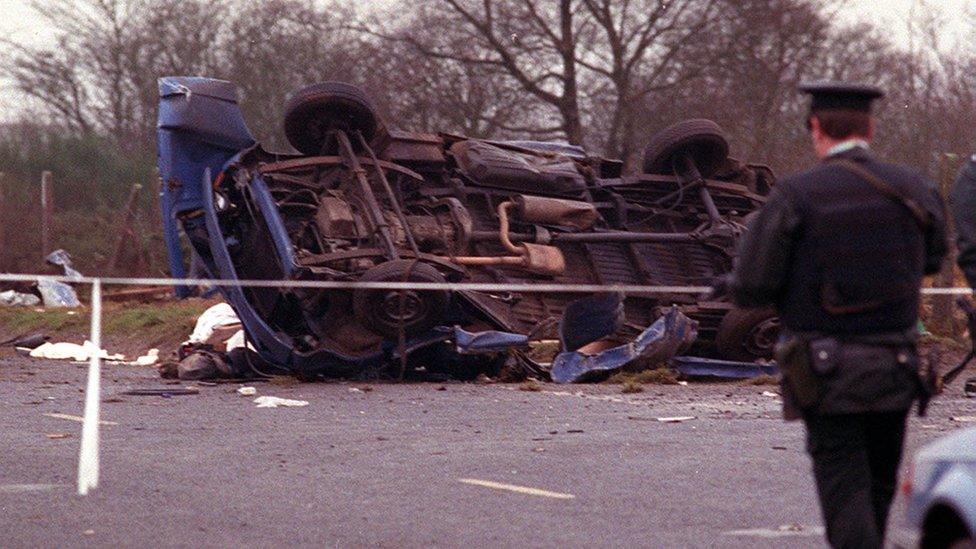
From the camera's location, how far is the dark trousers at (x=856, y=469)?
4.87 m

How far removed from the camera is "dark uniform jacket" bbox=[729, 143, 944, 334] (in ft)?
16.4

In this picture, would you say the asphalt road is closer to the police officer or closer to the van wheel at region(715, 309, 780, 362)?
the police officer

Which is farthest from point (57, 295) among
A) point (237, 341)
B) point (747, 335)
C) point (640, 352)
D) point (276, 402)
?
point (276, 402)

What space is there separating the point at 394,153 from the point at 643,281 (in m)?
2.62

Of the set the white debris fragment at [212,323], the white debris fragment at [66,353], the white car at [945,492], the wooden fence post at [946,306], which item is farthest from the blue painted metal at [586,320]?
the white car at [945,492]

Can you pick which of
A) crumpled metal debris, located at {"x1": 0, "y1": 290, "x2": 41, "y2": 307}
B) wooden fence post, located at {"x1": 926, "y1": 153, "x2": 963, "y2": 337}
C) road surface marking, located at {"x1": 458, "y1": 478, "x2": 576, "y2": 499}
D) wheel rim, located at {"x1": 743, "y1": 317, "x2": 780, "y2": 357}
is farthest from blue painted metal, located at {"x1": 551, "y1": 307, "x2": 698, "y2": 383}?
crumpled metal debris, located at {"x1": 0, "y1": 290, "x2": 41, "y2": 307}

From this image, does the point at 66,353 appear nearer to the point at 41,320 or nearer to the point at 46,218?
the point at 41,320

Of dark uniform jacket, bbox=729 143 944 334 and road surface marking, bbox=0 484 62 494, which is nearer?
dark uniform jacket, bbox=729 143 944 334

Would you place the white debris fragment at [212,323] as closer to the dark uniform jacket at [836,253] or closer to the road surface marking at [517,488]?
the road surface marking at [517,488]

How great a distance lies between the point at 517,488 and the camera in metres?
8.34

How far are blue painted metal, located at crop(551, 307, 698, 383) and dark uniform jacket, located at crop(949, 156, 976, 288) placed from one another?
896 cm

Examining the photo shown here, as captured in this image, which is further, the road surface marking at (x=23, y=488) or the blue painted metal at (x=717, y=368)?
the blue painted metal at (x=717, y=368)

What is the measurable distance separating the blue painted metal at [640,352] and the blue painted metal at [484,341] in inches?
23.4

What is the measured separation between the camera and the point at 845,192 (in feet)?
16.5
